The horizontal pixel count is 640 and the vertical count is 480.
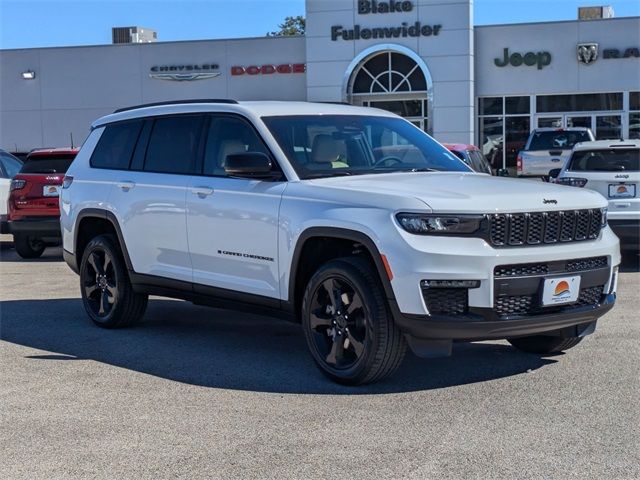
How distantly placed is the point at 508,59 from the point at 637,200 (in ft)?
64.7

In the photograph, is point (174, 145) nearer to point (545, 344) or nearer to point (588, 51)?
point (545, 344)

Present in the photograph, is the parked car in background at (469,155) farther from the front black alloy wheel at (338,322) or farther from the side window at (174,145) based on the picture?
the front black alloy wheel at (338,322)

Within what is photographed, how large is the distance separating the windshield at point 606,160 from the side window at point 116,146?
6.20 metres

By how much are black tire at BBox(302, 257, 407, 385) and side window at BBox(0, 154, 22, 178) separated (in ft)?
34.5

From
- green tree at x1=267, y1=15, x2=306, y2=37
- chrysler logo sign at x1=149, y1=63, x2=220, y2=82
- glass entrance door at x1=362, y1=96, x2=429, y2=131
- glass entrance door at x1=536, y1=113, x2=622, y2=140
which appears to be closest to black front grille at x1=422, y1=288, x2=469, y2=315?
glass entrance door at x1=536, y1=113, x2=622, y2=140

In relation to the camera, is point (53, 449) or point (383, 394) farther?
point (383, 394)

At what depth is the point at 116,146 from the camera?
8539 mm

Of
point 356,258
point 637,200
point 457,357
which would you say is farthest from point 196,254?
point 637,200

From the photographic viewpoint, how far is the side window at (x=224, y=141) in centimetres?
709

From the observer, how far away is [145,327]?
28.1ft

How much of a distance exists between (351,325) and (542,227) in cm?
138

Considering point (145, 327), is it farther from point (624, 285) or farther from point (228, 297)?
point (624, 285)

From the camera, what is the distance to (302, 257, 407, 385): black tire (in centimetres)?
587

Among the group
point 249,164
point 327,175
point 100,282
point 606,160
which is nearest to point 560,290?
point 327,175
